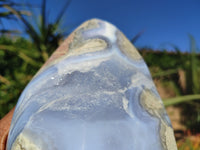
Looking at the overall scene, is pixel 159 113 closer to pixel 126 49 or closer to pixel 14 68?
pixel 126 49

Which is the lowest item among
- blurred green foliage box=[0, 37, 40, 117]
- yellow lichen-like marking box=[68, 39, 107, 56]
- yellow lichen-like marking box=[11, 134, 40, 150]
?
blurred green foliage box=[0, 37, 40, 117]

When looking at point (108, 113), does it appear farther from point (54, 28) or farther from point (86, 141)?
point (54, 28)

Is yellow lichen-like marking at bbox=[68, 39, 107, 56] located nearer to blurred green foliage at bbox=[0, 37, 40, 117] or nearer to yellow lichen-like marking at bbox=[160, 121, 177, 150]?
yellow lichen-like marking at bbox=[160, 121, 177, 150]

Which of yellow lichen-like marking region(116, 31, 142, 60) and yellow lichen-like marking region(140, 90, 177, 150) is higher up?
yellow lichen-like marking region(116, 31, 142, 60)

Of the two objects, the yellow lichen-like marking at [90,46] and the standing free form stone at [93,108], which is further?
the yellow lichen-like marking at [90,46]

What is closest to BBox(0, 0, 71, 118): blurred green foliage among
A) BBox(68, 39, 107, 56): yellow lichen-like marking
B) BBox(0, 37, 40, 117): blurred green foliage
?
BBox(0, 37, 40, 117): blurred green foliage

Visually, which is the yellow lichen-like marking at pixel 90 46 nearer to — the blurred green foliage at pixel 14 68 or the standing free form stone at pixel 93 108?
the standing free form stone at pixel 93 108

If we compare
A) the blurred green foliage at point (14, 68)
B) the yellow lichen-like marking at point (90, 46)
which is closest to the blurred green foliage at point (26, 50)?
the blurred green foliage at point (14, 68)

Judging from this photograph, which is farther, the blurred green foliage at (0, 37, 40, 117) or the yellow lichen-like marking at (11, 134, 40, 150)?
the blurred green foliage at (0, 37, 40, 117)
